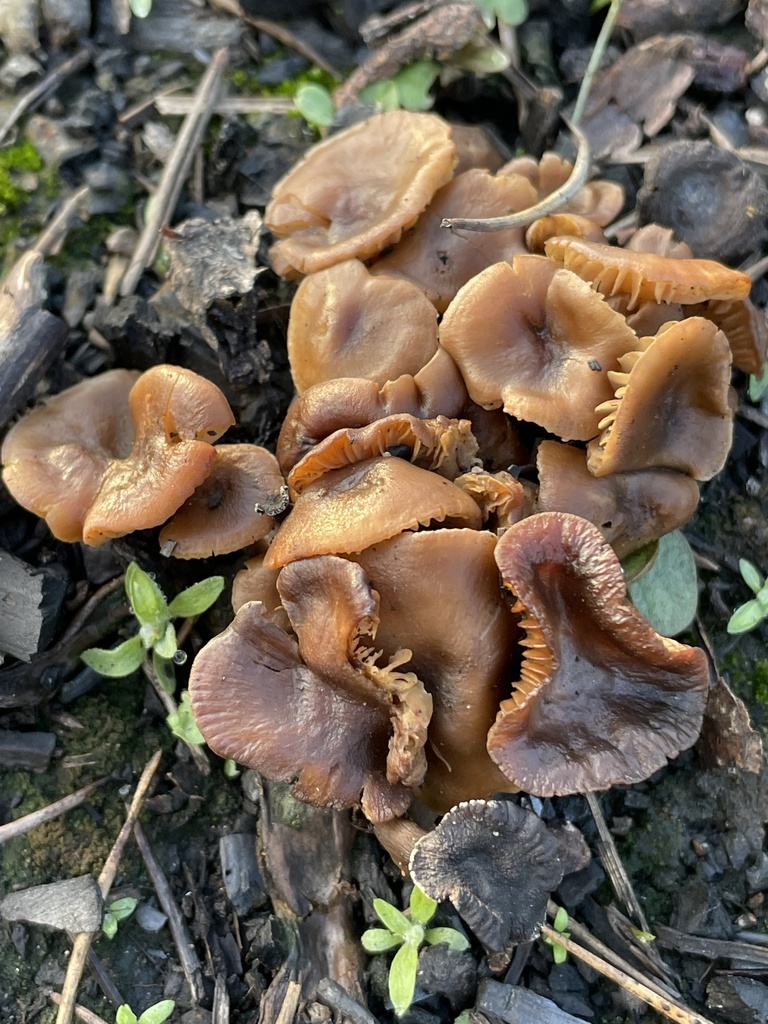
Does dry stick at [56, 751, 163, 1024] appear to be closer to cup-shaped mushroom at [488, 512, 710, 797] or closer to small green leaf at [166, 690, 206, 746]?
small green leaf at [166, 690, 206, 746]

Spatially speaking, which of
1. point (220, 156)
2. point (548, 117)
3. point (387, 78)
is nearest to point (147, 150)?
point (220, 156)

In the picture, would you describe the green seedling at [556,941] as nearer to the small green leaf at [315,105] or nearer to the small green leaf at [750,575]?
the small green leaf at [750,575]

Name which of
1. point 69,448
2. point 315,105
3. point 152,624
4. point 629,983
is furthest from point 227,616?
point 315,105

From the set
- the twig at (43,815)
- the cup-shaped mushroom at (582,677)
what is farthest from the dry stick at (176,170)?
the cup-shaped mushroom at (582,677)

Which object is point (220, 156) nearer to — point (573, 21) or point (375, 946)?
point (573, 21)

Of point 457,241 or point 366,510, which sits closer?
point 366,510

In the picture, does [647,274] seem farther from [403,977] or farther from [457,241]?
[403,977]
